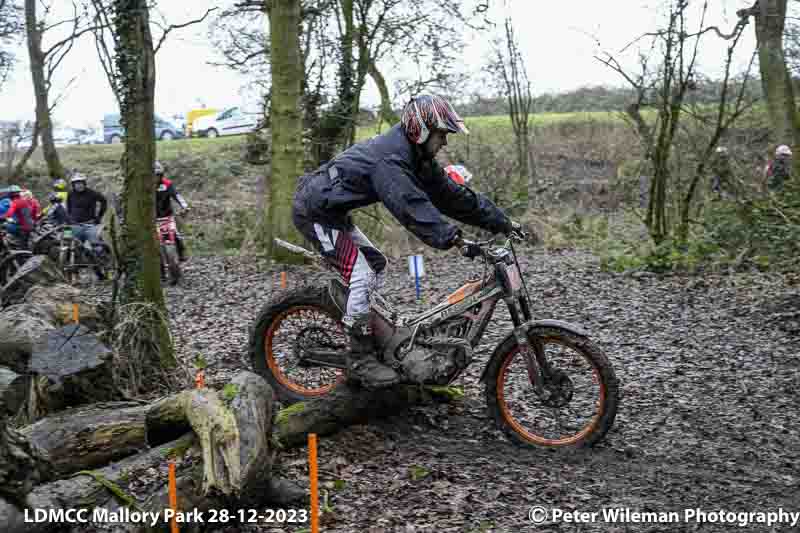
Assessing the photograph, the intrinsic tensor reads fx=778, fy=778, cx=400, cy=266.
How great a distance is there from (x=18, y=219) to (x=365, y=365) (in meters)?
11.3

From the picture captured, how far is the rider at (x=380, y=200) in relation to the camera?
4922 millimetres

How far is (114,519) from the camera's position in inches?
153

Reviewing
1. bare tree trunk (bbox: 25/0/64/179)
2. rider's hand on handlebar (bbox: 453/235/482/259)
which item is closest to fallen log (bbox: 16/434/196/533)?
rider's hand on handlebar (bbox: 453/235/482/259)

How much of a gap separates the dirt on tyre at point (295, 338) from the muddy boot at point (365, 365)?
315mm

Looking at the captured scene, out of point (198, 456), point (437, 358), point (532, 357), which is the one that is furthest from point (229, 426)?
point (532, 357)

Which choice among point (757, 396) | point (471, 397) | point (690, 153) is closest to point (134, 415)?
point (471, 397)

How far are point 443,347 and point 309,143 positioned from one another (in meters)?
12.3

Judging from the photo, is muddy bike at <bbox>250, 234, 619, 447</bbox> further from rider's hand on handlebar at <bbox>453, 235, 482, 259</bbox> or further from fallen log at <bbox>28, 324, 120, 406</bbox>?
fallen log at <bbox>28, 324, 120, 406</bbox>

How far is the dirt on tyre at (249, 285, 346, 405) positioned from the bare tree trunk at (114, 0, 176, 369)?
894mm

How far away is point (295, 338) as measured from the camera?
5754 millimetres

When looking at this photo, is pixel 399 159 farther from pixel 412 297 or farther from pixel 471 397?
pixel 412 297

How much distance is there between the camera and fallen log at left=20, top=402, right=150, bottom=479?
4395 millimetres

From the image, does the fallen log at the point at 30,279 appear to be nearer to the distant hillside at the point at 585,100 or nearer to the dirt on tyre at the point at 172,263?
the dirt on tyre at the point at 172,263

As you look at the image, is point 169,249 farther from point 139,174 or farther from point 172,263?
point 139,174
